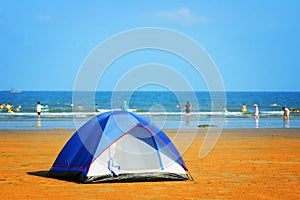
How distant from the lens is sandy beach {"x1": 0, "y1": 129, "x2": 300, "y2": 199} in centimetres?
1099

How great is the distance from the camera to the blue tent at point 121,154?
12.3m

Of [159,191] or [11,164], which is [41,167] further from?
[159,191]

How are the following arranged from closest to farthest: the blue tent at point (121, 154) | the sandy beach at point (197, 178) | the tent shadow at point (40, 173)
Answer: the sandy beach at point (197, 178) < the blue tent at point (121, 154) < the tent shadow at point (40, 173)

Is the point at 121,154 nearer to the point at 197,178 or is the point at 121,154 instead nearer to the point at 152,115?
the point at 197,178

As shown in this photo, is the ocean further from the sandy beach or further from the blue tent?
the blue tent

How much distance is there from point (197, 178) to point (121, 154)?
2104mm

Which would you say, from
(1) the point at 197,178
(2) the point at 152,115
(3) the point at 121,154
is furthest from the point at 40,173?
(2) the point at 152,115

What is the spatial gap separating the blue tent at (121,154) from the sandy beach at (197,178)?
1.03 ft

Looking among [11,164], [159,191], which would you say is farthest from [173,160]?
[11,164]

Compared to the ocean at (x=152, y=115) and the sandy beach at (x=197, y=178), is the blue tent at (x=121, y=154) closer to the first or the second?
the sandy beach at (x=197, y=178)

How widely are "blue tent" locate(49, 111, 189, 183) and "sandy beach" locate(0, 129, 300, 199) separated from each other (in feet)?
1.03

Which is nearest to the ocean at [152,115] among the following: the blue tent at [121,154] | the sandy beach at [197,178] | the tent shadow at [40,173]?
the sandy beach at [197,178]

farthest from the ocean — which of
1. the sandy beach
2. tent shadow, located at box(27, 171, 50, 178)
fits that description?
tent shadow, located at box(27, 171, 50, 178)

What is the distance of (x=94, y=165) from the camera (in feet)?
39.9
